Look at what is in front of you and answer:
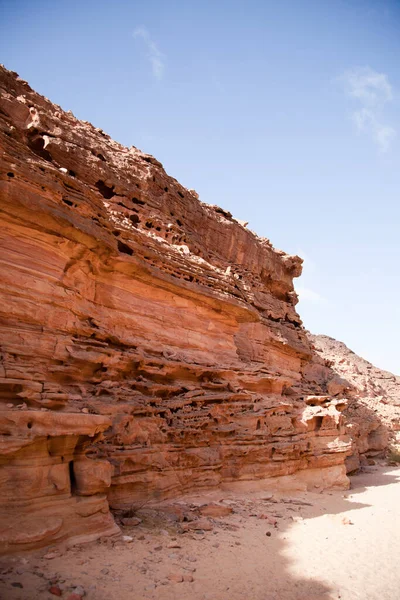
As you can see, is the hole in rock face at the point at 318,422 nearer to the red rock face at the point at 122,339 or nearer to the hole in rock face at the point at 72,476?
the red rock face at the point at 122,339

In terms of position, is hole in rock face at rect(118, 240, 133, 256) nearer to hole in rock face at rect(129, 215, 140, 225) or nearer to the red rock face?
the red rock face

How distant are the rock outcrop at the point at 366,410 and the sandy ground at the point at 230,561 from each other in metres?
10.1

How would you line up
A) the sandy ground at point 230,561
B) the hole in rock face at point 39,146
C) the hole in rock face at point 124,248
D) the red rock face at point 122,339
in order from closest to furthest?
1. the sandy ground at point 230,561
2. the red rock face at point 122,339
3. the hole in rock face at point 124,248
4. the hole in rock face at point 39,146

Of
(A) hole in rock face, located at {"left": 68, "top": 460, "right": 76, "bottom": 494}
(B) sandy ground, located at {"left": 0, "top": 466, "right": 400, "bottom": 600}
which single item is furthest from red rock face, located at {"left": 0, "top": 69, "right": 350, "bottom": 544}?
(B) sandy ground, located at {"left": 0, "top": 466, "right": 400, "bottom": 600}

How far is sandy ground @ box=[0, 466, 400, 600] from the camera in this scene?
5.64 m

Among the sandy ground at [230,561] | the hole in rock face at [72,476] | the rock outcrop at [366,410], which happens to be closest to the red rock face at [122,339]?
the hole in rock face at [72,476]

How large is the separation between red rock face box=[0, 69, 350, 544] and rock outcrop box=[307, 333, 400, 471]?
8.10 m

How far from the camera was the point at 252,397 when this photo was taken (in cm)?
1439

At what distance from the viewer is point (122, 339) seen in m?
10.7

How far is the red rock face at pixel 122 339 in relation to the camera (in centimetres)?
821

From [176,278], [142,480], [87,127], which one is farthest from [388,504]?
[87,127]

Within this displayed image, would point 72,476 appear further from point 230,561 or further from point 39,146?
point 39,146

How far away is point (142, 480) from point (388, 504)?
1028 cm

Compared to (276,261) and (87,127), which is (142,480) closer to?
(87,127)
